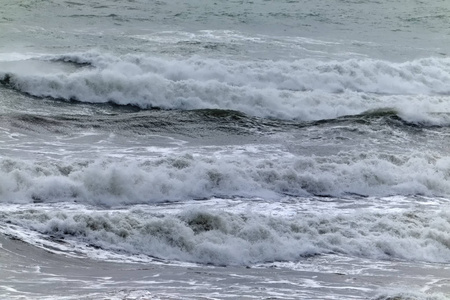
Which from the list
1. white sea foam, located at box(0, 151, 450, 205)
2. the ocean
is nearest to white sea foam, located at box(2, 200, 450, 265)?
the ocean

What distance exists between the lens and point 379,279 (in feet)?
34.8

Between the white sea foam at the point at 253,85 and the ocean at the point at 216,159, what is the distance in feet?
0.23

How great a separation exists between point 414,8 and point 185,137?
76.2 feet

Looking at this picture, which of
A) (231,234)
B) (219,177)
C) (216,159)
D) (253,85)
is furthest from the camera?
(253,85)

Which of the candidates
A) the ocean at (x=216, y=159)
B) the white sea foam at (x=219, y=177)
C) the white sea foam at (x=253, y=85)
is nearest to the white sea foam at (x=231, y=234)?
the ocean at (x=216, y=159)

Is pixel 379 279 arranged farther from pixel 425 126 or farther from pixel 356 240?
pixel 425 126

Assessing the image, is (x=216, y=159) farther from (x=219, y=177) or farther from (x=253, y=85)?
(x=253, y=85)

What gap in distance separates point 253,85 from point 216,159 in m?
8.93

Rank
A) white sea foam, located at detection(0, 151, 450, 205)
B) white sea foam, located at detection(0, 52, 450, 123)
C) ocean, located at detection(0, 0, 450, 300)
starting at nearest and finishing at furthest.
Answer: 1. ocean, located at detection(0, 0, 450, 300)
2. white sea foam, located at detection(0, 151, 450, 205)
3. white sea foam, located at detection(0, 52, 450, 123)

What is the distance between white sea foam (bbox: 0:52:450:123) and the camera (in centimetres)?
2184

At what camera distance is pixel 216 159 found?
15.4 m

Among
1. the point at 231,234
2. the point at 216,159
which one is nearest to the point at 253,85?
the point at 216,159

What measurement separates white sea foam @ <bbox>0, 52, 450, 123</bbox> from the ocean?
7 cm

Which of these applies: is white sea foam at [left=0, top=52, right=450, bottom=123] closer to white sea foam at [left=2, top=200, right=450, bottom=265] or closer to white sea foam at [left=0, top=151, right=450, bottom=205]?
white sea foam at [left=0, top=151, right=450, bottom=205]
